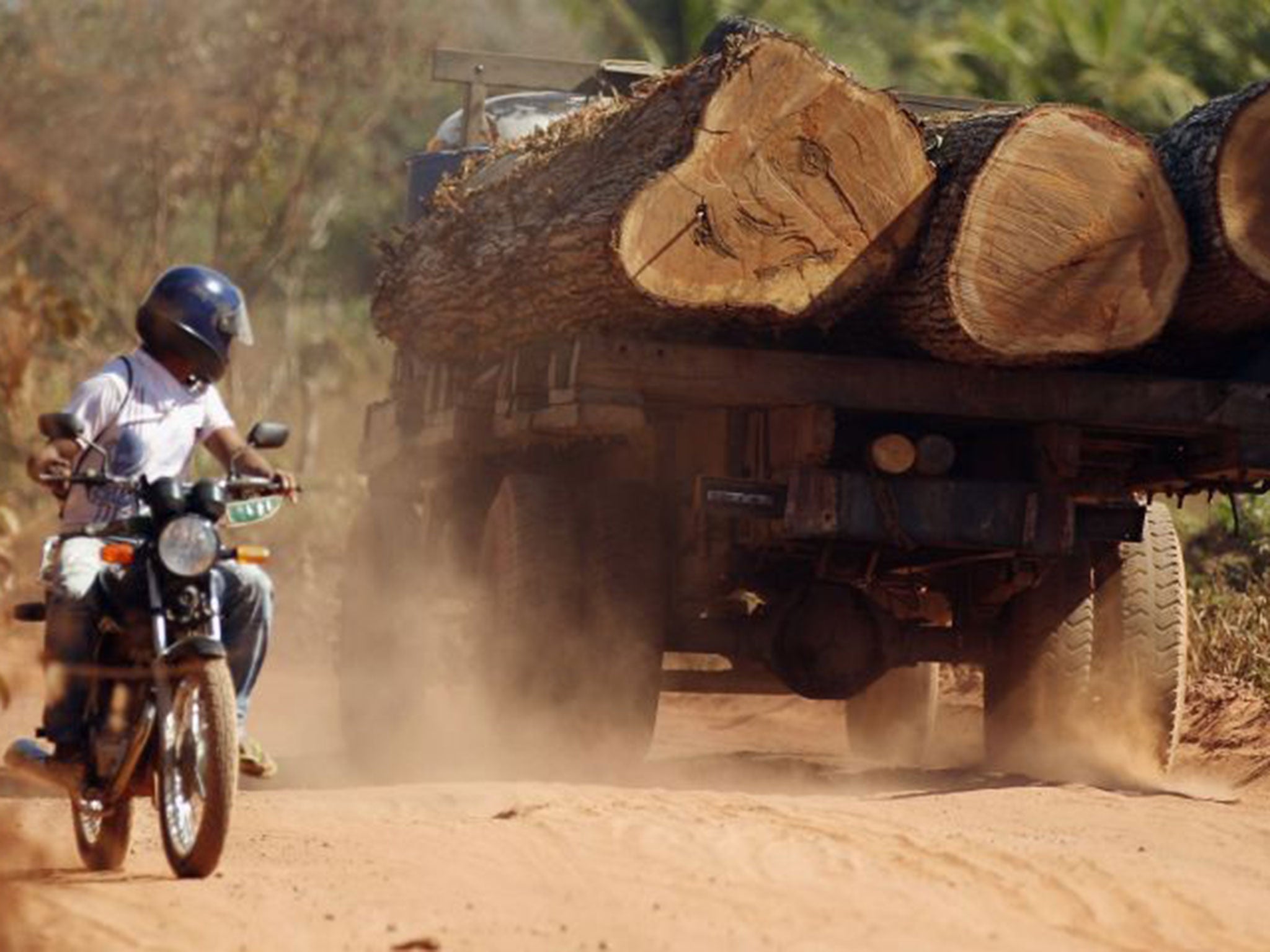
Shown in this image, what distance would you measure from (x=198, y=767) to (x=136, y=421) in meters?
1.16

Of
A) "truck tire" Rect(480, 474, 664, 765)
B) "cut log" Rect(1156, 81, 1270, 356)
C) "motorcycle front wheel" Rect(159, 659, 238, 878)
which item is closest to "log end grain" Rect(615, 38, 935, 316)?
"cut log" Rect(1156, 81, 1270, 356)

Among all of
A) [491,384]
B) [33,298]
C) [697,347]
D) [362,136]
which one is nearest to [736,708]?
[491,384]

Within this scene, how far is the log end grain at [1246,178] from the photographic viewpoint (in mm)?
8664

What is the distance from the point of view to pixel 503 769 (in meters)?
9.75

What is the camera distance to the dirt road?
5.88 meters

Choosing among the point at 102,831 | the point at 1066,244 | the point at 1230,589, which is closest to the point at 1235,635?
the point at 1230,589

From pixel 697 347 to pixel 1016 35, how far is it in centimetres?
1647

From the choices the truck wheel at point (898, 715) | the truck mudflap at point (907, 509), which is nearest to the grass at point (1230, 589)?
the truck wheel at point (898, 715)

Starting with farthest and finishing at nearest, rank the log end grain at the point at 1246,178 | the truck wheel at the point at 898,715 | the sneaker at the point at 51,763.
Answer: the truck wheel at the point at 898,715
the log end grain at the point at 1246,178
the sneaker at the point at 51,763

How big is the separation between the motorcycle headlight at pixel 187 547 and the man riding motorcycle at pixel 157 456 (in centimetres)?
22

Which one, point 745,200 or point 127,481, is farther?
point 745,200

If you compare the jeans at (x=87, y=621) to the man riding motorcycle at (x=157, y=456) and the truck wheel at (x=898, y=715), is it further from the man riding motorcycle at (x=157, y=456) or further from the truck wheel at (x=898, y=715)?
the truck wheel at (x=898, y=715)

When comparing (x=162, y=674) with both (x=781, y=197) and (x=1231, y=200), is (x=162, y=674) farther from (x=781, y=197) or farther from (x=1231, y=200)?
(x=1231, y=200)

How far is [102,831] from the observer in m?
6.89
